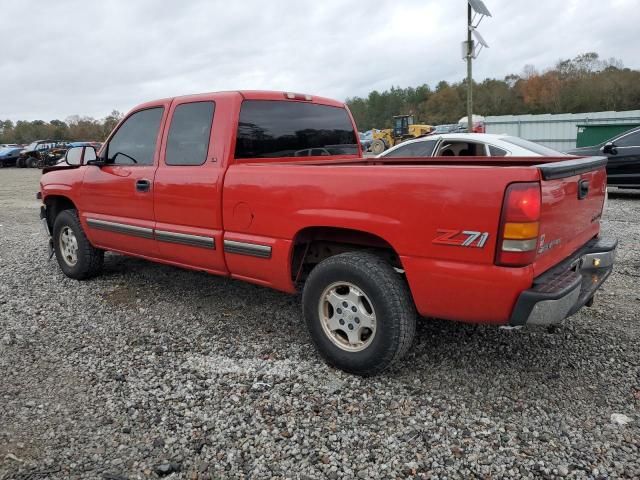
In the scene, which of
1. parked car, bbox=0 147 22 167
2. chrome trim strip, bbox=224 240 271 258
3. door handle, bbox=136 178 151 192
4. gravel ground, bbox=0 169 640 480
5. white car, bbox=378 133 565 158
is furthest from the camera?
parked car, bbox=0 147 22 167

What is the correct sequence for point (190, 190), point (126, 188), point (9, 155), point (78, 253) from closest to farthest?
1. point (190, 190)
2. point (126, 188)
3. point (78, 253)
4. point (9, 155)

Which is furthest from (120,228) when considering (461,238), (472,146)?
(472,146)

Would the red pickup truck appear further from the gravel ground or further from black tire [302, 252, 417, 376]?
the gravel ground

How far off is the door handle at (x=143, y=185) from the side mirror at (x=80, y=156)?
0.93 m

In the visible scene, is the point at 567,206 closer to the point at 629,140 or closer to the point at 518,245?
the point at 518,245

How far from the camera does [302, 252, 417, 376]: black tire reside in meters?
2.99

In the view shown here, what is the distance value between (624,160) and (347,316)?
9.55m

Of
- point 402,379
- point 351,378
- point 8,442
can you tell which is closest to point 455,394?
point 402,379

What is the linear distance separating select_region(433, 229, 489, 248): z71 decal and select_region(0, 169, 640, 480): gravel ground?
96 cm

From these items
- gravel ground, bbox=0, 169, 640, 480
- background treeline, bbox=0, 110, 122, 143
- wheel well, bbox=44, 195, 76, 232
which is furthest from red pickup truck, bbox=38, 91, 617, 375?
background treeline, bbox=0, 110, 122, 143

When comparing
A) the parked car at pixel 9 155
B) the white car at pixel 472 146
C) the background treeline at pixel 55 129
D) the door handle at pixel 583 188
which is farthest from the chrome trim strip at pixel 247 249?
the background treeline at pixel 55 129

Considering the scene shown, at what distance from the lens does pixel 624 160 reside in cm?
1037

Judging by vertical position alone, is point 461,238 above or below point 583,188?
below

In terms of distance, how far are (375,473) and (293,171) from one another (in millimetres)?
1859
